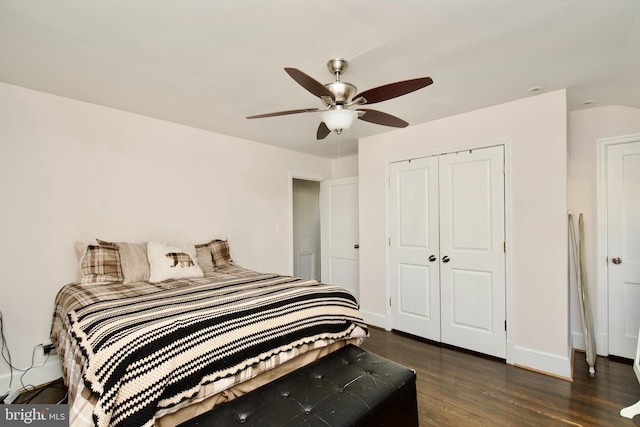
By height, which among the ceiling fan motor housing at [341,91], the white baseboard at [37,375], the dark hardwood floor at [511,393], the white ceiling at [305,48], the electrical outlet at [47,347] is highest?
the white ceiling at [305,48]

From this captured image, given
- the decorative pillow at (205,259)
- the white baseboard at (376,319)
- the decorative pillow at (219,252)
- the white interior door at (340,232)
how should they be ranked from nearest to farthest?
the decorative pillow at (205,259) → the decorative pillow at (219,252) → the white baseboard at (376,319) → the white interior door at (340,232)

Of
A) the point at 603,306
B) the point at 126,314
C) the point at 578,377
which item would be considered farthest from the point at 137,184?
the point at 603,306

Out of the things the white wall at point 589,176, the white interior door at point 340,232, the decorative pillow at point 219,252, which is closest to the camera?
the white wall at point 589,176

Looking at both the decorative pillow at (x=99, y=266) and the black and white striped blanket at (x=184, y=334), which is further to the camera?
the decorative pillow at (x=99, y=266)

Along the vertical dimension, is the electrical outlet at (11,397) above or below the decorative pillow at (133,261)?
below

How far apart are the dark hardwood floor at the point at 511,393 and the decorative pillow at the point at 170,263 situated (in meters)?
2.02

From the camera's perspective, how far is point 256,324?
162 cm

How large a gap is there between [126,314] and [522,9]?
263 cm

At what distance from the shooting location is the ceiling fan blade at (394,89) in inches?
60.5

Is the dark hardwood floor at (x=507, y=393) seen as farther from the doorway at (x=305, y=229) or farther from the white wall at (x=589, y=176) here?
the doorway at (x=305, y=229)

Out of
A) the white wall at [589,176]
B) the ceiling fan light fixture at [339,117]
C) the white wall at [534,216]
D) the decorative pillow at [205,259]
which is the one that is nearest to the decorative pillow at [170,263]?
the decorative pillow at [205,259]

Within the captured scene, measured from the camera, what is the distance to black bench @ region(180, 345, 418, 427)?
126cm

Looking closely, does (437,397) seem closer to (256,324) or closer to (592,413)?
(592,413)

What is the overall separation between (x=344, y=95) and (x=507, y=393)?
2.46 meters
